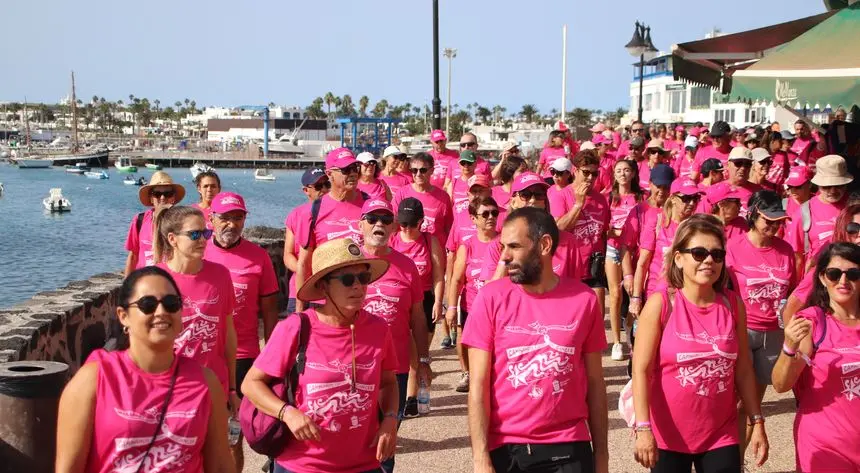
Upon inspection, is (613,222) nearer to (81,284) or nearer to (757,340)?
(757,340)

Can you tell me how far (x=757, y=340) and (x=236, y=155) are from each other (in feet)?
480

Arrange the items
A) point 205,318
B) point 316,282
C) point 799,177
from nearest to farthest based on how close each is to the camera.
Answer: point 316,282 < point 205,318 < point 799,177

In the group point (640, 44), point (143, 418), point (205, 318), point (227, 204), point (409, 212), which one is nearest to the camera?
point (143, 418)

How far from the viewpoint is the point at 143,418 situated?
3.65 metres

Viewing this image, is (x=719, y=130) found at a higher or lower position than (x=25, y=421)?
higher

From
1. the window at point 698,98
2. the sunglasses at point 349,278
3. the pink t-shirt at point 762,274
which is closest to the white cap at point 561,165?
the pink t-shirt at point 762,274

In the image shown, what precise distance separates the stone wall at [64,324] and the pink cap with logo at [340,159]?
7.47 feet

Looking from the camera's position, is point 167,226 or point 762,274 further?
point 762,274

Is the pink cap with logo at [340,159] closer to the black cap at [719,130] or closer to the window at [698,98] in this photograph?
the black cap at [719,130]

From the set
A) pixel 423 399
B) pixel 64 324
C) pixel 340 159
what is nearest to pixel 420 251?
pixel 340 159

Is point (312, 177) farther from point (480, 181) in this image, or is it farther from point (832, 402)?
point (832, 402)

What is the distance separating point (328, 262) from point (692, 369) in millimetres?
1752

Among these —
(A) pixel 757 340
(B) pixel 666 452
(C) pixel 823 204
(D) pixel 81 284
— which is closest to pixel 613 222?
(C) pixel 823 204

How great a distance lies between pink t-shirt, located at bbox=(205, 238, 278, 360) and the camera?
261 inches
